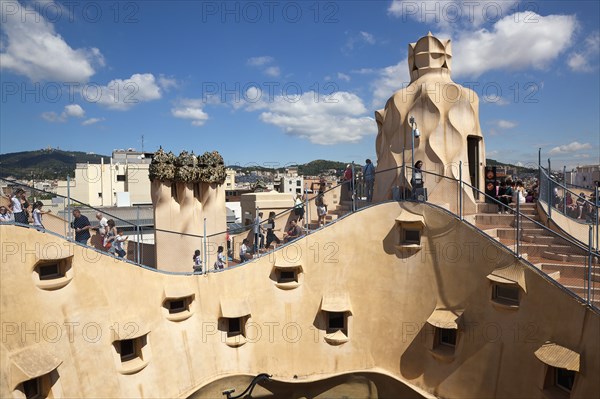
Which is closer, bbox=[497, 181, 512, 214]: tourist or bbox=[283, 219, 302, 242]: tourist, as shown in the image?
bbox=[283, 219, 302, 242]: tourist

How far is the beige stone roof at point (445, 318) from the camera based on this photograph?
1078 cm

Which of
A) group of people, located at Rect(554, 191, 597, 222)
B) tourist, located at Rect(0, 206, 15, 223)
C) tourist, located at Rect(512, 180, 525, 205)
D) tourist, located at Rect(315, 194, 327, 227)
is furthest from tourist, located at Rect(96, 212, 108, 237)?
tourist, located at Rect(512, 180, 525, 205)

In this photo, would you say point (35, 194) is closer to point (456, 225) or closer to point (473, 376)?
point (456, 225)

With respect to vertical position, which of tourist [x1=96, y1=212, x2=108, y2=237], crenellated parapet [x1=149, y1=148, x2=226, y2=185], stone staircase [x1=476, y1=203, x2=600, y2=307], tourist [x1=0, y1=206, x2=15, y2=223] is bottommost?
stone staircase [x1=476, y1=203, x2=600, y2=307]

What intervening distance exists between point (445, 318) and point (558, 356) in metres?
3.00

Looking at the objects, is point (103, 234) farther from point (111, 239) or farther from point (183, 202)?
point (183, 202)

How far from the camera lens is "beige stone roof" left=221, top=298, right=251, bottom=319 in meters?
12.0

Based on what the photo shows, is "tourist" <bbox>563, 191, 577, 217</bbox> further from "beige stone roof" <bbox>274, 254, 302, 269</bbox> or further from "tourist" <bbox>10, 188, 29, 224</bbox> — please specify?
"tourist" <bbox>10, 188, 29, 224</bbox>

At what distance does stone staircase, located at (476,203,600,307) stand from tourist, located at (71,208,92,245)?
455 inches

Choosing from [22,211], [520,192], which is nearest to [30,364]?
[22,211]

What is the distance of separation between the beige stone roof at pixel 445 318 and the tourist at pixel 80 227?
10261mm

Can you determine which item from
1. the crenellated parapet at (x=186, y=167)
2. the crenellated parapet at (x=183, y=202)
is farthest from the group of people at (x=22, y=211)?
the crenellated parapet at (x=186, y=167)

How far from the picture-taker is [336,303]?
41.5ft

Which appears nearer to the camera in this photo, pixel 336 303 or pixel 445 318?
pixel 445 318
